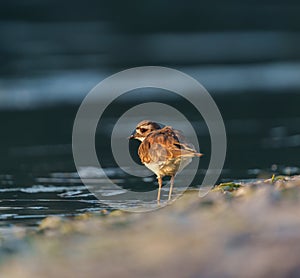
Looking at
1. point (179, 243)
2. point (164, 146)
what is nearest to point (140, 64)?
point (164, 146)

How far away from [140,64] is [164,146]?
14.1 m

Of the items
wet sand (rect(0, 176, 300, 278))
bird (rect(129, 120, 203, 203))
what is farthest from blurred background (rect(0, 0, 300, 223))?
wet sand (rect(0, 176, 300, 278))

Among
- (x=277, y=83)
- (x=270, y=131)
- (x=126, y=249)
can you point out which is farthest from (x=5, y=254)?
(x=277, y=83)

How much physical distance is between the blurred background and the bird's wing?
90 cm

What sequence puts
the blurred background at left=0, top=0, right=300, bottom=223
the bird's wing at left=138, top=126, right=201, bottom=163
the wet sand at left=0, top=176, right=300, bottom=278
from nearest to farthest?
the wet sand at left=0, top=176, right=300, bottom=278, the bird's wing at left=138, top=126, right=201, bottom=163, the blurred background at left=0, top=0, right=300, bottom=223

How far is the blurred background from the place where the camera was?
14469 millimetres

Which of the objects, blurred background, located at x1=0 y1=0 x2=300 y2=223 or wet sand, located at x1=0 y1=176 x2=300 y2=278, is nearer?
wet sand, located at x1=0 y1=176 x2=300 y2=278

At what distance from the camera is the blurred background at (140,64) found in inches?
570

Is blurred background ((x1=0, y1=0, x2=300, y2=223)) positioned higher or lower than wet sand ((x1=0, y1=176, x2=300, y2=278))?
higher

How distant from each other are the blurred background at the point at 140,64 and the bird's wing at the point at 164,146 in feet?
2.96

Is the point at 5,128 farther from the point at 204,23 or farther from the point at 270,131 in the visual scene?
the point at 204,23

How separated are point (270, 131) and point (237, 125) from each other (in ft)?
2.93

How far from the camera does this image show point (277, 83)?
22109 mm

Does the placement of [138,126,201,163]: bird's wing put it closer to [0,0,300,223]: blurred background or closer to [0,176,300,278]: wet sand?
[0,0,300,223]: blurred background
